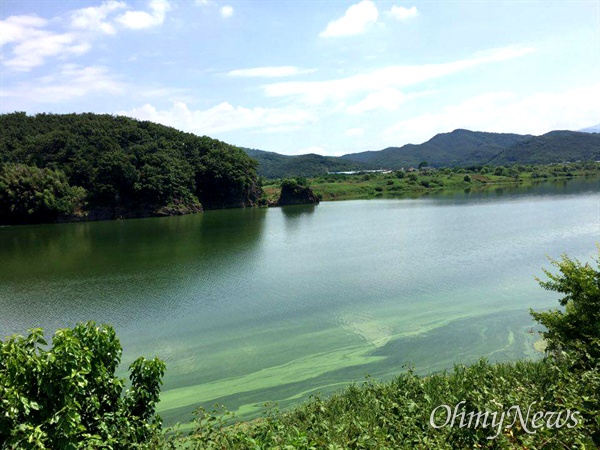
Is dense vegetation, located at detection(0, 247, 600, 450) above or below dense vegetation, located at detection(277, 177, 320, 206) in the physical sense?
below

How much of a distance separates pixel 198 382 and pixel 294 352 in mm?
3535

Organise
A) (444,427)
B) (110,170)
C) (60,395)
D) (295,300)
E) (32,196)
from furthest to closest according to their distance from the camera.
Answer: (110,170)
(32,196)
(295,300)
(444,427)
(60,395)

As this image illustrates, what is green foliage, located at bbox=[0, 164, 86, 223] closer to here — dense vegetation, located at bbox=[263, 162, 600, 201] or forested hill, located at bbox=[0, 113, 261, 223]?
forested hill, located at bbox=[0, 113, 261, 223]

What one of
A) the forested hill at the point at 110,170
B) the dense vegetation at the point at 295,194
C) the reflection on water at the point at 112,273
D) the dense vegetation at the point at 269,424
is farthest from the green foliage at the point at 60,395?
the dense vegetation at the point at 295,194

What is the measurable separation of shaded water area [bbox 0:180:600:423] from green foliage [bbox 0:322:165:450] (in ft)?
14.9

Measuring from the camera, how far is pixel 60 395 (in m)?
5.95

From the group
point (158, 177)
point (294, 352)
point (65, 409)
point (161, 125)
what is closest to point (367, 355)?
point (294, 352)

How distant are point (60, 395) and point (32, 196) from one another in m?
75.7

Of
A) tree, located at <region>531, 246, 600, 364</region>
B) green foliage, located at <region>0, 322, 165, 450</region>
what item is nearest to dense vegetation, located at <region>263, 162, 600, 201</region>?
tree, located at <region>531, 246, 600, 364</region>

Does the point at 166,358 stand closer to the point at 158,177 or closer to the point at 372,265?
the point at 372,265

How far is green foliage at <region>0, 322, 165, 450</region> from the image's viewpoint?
5.58 meters

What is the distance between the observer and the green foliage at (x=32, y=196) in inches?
2672

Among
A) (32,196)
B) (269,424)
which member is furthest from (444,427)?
(32,196)

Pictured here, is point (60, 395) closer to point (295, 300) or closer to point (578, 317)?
point (578, 317)
